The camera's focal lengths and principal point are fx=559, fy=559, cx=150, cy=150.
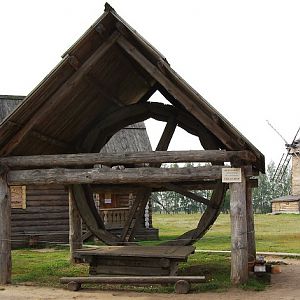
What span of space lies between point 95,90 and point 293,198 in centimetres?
5461

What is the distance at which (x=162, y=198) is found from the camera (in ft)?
400

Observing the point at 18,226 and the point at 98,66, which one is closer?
the point at 98,66

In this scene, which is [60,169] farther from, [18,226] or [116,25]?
[18,226]

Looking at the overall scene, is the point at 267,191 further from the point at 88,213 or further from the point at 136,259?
the point at 136,259

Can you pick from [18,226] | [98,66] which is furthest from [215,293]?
[18,226]

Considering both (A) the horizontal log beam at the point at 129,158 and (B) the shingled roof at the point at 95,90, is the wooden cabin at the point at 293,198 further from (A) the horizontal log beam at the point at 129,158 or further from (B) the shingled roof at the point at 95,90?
(A) the horizontal log beam at the point at 129,158

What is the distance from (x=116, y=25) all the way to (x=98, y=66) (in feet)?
4.06

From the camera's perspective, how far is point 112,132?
1516 centimetres

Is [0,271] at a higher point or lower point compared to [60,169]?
lower

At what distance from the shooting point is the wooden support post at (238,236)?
1142 centimetres

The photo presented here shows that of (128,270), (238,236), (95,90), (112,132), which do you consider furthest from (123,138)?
(238,236)

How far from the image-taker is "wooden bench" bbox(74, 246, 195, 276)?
1210 centimetres

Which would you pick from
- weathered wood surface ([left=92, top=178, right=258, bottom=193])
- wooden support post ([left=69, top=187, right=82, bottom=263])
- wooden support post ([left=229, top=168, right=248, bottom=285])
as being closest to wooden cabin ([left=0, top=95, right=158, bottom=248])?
wooden support post ([left=69, top=187, right=82, bottom=263])

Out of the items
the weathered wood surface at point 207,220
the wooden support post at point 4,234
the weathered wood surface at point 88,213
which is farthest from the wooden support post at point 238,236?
the wooden support post at point 4,234
